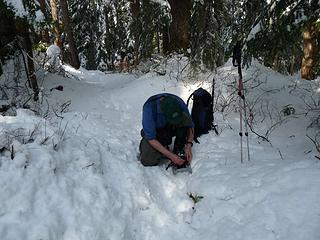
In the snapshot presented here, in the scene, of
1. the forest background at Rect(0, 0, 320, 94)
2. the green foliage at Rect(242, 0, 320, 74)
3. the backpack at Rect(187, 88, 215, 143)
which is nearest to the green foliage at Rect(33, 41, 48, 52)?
the forest background at Rect(0, 0, 320, 94)

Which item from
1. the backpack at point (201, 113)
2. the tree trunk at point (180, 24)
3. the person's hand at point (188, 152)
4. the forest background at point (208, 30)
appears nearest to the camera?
the person's hand at point (188, 152)

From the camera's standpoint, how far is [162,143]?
220 inches

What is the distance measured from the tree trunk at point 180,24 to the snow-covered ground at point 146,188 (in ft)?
15.6

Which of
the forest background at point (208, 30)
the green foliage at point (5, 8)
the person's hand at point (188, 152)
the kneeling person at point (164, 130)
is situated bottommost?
the person's hand at point (188, 152)

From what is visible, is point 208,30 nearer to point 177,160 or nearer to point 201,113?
point 201,113

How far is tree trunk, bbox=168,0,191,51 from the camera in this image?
1077cm

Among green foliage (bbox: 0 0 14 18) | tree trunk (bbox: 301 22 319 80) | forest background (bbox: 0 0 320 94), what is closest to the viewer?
forest background (bbox: 0 0 320 94)

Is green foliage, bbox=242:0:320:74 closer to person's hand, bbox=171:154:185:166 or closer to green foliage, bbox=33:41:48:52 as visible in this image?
person's hand, bbox=171:154:185:166

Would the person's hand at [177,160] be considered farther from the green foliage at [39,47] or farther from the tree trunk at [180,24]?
the tree trunk at [180,24]

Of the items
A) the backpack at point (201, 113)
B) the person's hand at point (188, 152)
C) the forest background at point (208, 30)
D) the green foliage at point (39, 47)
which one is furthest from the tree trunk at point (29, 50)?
the person's hand at point (188, 152)

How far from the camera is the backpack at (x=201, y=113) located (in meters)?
6.42

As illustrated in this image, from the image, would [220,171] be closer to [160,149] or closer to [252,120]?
[160,149]

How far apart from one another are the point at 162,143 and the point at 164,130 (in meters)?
0.20

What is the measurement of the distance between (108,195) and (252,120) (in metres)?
3.57
